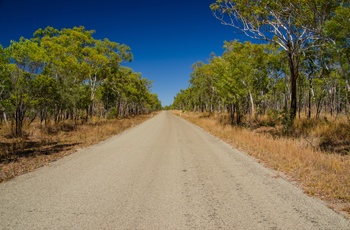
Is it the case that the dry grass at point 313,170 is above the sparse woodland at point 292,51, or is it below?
below

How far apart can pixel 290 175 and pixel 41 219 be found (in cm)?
628

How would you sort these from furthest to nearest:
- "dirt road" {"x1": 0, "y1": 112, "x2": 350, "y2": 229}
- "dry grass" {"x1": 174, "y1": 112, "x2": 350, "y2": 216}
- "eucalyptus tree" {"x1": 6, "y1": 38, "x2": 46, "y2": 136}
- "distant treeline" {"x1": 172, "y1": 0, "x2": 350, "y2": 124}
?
1. "eucalyptus tree" {"x1": 6, "y1": 38, "x2": 46, "y2": 136}
2. "distant treeline" {"x1": 172, "y1": 0, "x2": 350, "y2": 124}
3. "dry grass" {"x1": 174, "y1": 112, "x2": 350, "y2": 216}
4. "dirt road" {"x1": 0, "y1": 112, "x2": 350, "y2": 229}

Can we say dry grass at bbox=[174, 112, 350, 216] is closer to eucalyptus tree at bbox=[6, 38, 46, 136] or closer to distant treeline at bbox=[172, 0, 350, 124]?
distant treeline at bbox=[172, 0, 350, 124]

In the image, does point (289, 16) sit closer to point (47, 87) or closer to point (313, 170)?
point (313, 170)

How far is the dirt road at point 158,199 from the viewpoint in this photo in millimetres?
4094

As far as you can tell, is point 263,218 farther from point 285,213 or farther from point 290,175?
point 290,175

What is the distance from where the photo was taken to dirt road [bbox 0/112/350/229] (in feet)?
13.4

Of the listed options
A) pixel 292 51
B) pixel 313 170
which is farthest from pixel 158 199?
pixel 292 51

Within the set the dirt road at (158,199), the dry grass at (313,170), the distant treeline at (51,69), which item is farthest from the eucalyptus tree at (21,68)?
the dry grass at (313,170)

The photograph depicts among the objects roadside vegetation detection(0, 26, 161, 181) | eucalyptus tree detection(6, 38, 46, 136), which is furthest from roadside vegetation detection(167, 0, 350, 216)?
eucalyptus tree detection(6, 38, 46, 136)

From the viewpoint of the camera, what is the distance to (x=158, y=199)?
17.1 feet

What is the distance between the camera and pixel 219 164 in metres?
8.62

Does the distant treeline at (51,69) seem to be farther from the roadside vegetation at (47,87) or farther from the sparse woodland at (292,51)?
the sparse woodland at (292,51)

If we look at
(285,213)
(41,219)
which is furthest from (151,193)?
(285,213)
